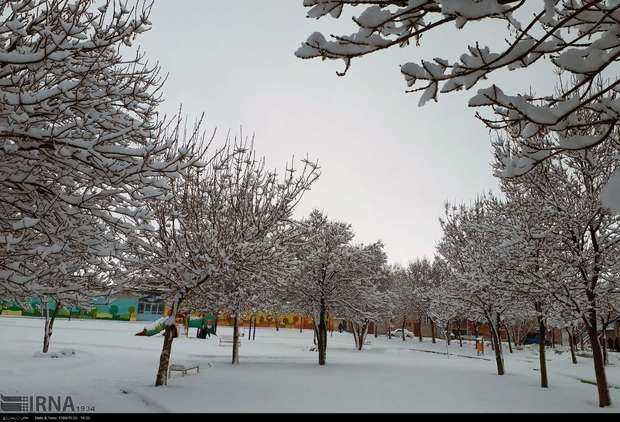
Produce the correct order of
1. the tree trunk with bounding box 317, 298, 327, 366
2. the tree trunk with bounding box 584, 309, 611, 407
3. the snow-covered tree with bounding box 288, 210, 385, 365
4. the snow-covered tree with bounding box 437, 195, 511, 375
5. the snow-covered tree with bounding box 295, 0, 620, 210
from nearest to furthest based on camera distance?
the snow-covered tree with bounding box 295, 0, 620, 210, the tree trunk with bounding box 584, 309, 611, 407, the snow-covered tree with bounding box 437, 195, 511, 375, the tree trunk with bounding box 317, 298, 327, 366, the snow-covered tree with bounding box 288, 210, 385, 365

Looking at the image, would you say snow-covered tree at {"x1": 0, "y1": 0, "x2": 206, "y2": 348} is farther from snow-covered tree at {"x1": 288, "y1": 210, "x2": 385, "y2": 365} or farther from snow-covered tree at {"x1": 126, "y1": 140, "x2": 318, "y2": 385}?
snow-covered tree at {"x1": 288, "y1": 210, "x2": 385, "y2": 365}

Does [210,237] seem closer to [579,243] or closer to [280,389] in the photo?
[280,389]

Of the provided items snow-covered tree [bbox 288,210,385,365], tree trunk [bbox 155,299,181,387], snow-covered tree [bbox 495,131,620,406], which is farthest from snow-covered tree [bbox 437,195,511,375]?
tree trunk [bbox 155,299,181,387]

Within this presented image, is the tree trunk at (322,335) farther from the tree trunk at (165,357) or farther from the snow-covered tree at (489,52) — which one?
the snow-covered tree at (489,52)

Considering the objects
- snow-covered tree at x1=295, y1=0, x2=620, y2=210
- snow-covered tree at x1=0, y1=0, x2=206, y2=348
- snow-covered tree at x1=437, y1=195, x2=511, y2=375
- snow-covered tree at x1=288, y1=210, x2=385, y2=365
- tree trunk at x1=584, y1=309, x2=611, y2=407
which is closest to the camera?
snow-covered tree at x1=295, y1=0, x2=620, y2=210

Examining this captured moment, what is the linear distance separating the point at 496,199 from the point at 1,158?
15598mm

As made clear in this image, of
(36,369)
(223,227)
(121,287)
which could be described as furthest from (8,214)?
(36,369)

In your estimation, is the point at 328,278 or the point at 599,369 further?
the point at 328,278

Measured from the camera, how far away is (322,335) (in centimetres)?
2011

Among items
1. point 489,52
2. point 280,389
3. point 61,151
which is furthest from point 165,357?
point 489,52

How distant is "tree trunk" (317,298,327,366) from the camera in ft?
62.1

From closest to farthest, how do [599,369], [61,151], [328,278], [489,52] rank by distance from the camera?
[489,52]
[61,151]
[599,369]
[328,278]
